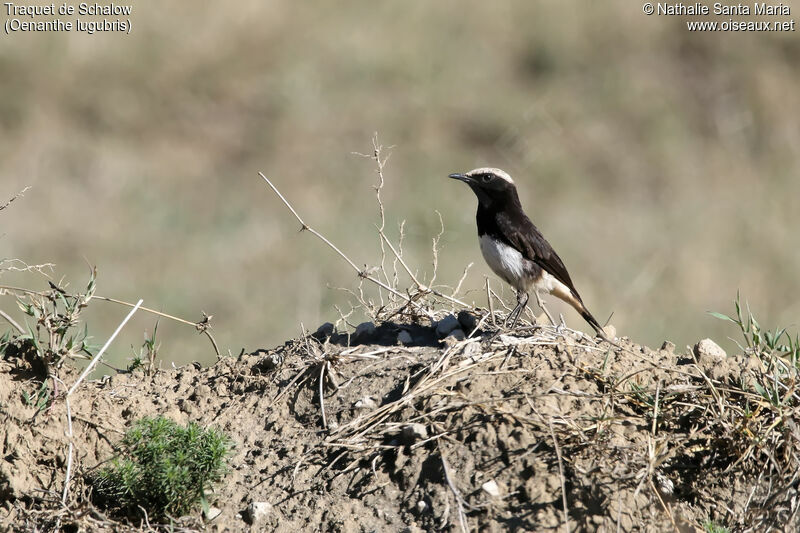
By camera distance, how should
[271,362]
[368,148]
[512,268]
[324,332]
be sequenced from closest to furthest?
1. [271,362]
2. [324,332]
3. [512,268]
4. [368,148]

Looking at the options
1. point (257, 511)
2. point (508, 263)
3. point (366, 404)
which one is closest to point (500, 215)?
point (508, 263)

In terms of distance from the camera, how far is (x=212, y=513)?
15.3 feet

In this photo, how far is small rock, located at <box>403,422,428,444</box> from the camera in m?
4.80

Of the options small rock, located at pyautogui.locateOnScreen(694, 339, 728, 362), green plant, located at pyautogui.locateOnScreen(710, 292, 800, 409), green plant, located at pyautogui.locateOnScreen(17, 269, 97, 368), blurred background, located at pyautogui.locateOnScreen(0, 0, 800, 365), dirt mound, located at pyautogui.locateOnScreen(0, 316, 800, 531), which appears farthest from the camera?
blurred background, located at pyautogui.locateOnScreen(0, 0, 800, 365)

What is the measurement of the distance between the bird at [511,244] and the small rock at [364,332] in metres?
1.24

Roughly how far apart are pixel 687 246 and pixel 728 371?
901cm

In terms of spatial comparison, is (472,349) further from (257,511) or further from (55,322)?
(55,322)

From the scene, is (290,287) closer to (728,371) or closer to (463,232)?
(463,232)

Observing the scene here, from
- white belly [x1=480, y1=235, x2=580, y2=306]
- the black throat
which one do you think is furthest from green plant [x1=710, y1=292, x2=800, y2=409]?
the black throat

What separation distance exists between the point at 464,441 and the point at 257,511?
3.17ft

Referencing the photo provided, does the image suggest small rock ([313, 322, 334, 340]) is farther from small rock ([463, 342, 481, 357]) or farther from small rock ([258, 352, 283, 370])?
small rock ([463, 342, 481, 357])

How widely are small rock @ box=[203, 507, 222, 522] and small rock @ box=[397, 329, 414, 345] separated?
4.91 ft

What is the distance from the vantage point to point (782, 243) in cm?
1381

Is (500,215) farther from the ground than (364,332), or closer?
farther from the ground
